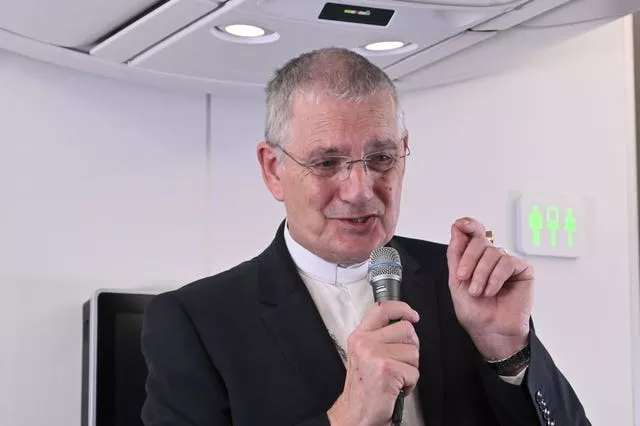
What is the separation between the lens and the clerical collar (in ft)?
6.18

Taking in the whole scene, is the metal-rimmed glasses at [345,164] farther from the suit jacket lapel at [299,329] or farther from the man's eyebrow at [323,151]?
the suit jacket lapel at [299,329]

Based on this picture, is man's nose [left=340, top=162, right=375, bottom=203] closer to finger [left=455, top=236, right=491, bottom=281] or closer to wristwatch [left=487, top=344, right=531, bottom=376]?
finger [left=455, top=236, right=491, bottom=281]

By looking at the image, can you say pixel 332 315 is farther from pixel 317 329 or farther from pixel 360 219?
pixel 360 219

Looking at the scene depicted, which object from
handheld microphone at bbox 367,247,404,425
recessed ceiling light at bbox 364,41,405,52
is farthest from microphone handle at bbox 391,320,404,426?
recessed ceiling light at bbox 364,41,405,52

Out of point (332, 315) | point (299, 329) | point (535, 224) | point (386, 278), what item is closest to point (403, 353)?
point (386, 278)

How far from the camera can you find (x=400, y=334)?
139cm

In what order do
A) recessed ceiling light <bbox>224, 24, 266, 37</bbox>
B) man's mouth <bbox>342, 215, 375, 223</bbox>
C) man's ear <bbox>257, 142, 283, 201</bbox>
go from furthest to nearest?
recessed ceiling light <bbox>224, 24, 266, 37</bbox> → man's ear <bbox>257, 142, 283, 201</bbox> → man's mouth <bbox>342, 215, 375, 223</bbox>

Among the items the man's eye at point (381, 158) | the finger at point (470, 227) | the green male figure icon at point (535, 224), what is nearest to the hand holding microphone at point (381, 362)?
the finger at point (470, 227)

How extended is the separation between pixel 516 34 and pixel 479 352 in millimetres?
1240

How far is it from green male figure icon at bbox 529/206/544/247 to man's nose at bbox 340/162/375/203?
164 centimetres

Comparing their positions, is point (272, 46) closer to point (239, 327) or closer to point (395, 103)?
point (395, 103)

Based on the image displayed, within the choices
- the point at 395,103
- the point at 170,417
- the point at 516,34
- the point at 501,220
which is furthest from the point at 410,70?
the point at 170,417

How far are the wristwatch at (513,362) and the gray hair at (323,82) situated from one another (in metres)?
0.46

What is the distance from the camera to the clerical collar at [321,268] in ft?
6.18
